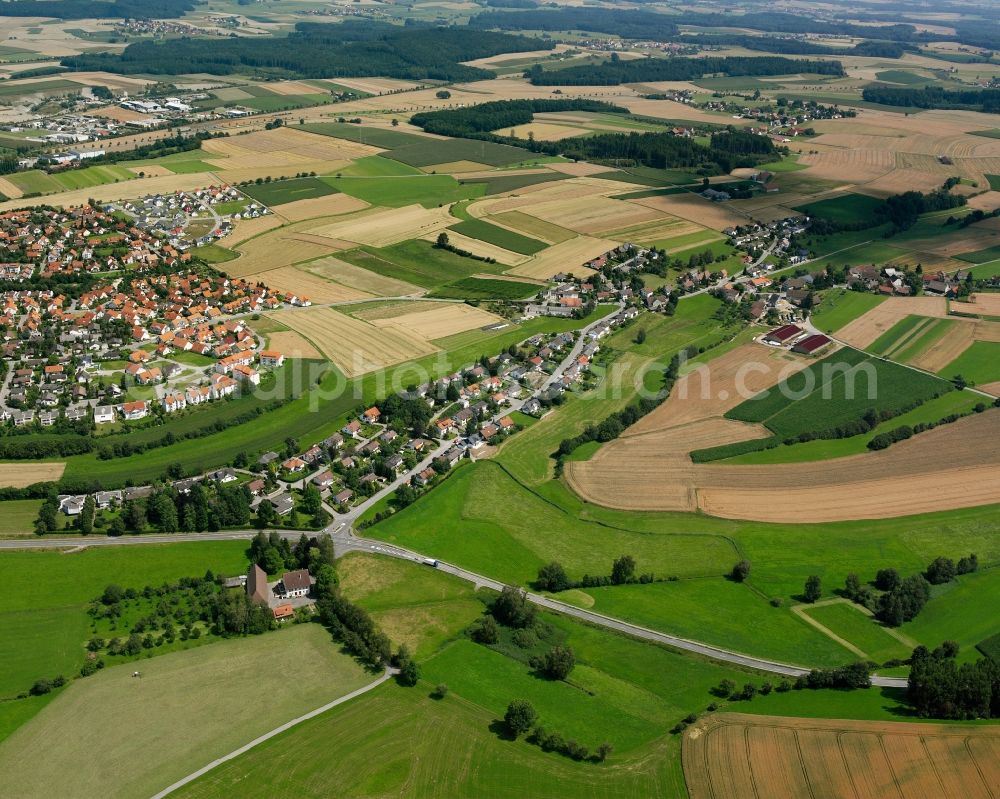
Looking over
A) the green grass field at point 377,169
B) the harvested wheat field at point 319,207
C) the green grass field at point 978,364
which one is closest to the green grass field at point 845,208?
the green grass field at point 978,364

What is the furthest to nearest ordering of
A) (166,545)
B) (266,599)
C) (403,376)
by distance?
(403,376) < (166,545) < (266,599)

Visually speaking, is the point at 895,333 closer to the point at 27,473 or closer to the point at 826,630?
the point at 826,630

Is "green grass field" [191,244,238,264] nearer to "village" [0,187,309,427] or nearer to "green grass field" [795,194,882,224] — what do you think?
"village" [0,187,309,427]

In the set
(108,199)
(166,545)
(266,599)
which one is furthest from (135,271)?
(266,599)

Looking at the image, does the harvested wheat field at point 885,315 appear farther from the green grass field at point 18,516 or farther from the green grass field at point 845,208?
the green grass field at point 18,516

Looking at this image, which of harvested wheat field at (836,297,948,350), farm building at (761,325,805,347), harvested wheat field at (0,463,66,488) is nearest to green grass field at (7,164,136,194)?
harvested wheat field at (0,463,66,488)

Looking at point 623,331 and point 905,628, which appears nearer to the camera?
point 905,628

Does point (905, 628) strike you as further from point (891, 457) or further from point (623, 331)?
point (623, 331)
